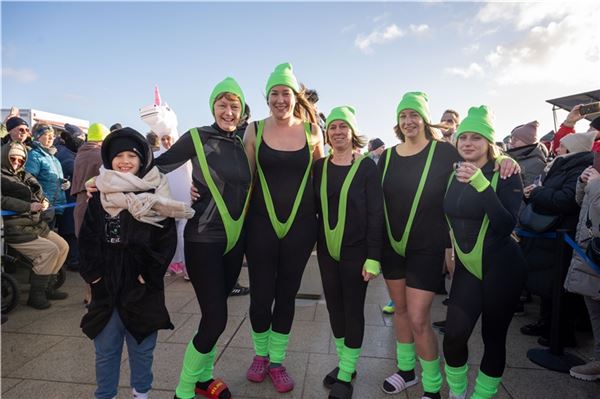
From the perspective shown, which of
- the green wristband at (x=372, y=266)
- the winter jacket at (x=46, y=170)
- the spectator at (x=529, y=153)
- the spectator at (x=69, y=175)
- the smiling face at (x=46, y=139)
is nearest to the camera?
the green wristband at (x=372, y=266)

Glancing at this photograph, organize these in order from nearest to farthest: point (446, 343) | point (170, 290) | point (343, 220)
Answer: point (446, 343) < point (343, 220) < point (170, 290)

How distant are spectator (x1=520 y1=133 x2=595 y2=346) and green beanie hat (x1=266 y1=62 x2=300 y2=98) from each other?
8.70 feet

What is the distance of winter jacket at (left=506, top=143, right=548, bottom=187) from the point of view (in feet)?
14.5

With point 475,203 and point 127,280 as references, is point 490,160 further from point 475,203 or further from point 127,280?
point 127,280

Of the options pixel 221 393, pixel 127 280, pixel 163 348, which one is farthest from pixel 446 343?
pixel 163 348

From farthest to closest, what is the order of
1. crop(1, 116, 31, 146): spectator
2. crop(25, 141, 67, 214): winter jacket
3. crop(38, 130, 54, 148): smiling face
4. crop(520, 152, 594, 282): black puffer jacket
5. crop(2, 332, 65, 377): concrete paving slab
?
crop(38, 130, 54, 148): smiling face → crop(25, 141, 67, 214): winter jacket → crop(1, 116, 31, 146): spectator → crop(520, 152, 594, 282): black puffer jacket → crop(2, 332, 65, 377): concrete paving slab

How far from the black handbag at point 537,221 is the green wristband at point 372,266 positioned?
212 centimetres

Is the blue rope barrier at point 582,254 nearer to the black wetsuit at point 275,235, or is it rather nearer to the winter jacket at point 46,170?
the black wetsuit at point 275,235

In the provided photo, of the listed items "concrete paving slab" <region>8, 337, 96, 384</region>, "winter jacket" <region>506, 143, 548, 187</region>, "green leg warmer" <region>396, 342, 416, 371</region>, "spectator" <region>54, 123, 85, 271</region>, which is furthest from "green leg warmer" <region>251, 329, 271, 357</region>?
"spectator" <region>54, 123, 85, 271</region>

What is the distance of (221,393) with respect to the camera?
2633 mm

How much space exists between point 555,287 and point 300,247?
8.25ft

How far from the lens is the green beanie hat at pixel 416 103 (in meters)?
2.68

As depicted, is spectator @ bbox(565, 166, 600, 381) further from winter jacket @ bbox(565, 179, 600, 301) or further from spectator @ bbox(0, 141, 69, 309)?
spectator @ bbox(0, 141, 69, 309)

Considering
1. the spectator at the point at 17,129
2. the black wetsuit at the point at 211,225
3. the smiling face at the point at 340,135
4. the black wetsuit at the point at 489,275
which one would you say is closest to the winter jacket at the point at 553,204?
the black wetsuit at the point at 489,275
